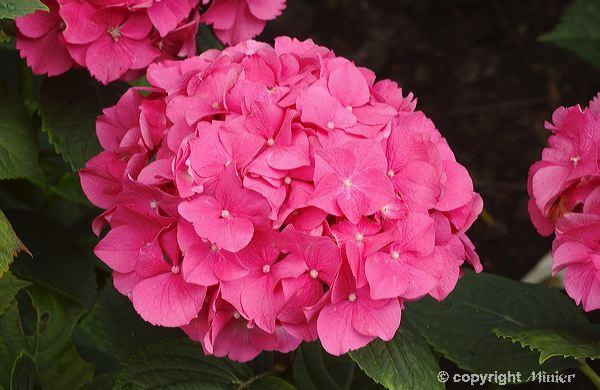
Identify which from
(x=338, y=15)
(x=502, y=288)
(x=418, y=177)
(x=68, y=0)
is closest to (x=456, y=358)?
(x=502, y=288)

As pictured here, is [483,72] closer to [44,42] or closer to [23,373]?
[44,42]

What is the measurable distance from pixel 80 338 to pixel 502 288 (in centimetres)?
85

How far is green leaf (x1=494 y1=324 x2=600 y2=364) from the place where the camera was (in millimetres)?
1098

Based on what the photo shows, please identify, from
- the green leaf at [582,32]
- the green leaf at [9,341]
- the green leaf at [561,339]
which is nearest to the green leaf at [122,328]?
the green leaf at [9,341]

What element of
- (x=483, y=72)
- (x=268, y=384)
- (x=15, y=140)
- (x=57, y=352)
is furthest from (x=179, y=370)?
(x=483, y=72)

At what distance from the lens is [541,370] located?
131 centimetres

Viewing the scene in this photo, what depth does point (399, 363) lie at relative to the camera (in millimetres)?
1117

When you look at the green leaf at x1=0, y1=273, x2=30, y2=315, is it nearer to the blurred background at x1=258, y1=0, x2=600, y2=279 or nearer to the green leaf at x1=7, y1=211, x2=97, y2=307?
the green leaf at x1=7, y1=211, x2=97, y2=307

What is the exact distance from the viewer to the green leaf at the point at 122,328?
1.38 meters

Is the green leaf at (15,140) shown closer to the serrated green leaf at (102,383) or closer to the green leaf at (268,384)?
the serrated green leaf at (102,383)

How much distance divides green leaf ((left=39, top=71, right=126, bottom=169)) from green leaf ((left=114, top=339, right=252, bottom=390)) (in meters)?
0.33

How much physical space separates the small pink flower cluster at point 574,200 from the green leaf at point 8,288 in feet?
2.49

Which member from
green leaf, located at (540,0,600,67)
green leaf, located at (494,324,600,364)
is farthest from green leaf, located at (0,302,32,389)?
green leaf, located at (540,0,600,67)

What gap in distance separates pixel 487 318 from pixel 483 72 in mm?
1675
